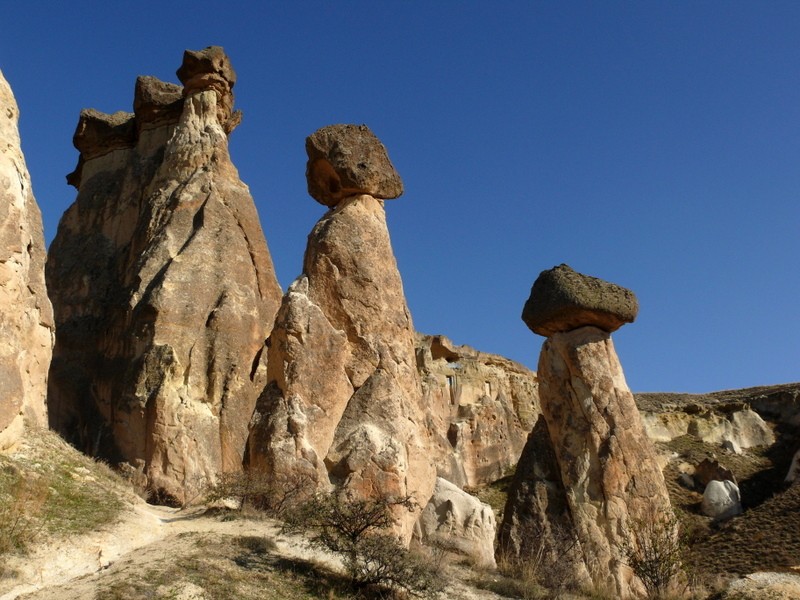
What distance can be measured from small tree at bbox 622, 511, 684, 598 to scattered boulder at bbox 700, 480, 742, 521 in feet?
17.4

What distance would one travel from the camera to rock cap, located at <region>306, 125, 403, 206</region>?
532 inches

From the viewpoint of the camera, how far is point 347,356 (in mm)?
11969

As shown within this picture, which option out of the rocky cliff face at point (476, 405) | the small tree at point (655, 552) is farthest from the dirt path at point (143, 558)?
the rocky cliff face at point (476, 405)

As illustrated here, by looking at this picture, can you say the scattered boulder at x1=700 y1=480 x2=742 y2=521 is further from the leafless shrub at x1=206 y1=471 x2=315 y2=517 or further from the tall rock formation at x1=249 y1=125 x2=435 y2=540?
the leafless shrub at x1=206 y1=471 x2=315 y2=517

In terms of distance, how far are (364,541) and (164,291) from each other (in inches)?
360

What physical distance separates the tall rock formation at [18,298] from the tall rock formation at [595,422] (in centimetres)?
649

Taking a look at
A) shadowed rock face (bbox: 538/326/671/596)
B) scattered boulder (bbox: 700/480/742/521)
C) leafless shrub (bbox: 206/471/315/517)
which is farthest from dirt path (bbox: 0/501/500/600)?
scattered boulder (bbox: 700/480/742/521)

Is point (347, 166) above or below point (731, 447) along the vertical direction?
above

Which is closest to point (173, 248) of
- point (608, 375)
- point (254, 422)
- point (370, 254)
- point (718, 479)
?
point (370, 254)

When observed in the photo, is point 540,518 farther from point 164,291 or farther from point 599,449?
point 164,291

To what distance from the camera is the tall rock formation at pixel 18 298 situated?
9602 mm

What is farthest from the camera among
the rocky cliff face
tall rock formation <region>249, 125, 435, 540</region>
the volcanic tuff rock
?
the rocky cliff face

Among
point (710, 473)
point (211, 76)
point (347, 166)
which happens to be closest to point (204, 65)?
point (211, 76)

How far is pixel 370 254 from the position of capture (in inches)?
508
